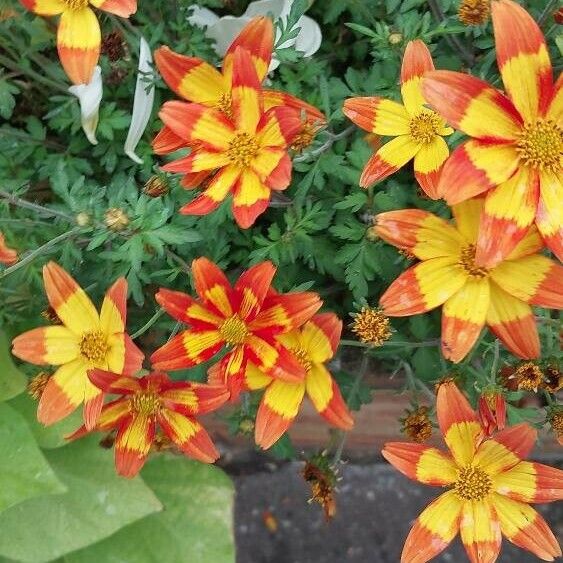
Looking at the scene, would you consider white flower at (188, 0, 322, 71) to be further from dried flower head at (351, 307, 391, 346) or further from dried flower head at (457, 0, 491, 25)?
dried flower head at (351, 307, 391, 346)

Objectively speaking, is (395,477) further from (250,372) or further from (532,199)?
(532,199)

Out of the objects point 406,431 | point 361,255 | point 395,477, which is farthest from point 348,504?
point 361,255

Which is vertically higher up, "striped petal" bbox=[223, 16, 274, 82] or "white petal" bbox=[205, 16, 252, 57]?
"striped petal" bbox=[223, 16, 274, 82]

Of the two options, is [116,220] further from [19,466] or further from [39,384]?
[19,466]

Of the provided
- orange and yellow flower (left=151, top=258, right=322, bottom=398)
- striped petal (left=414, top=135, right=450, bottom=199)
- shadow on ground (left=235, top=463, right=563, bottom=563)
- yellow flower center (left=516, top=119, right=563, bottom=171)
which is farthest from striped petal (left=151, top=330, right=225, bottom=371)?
shadow on ground (left=235, top=463, right=563, bottom=563)

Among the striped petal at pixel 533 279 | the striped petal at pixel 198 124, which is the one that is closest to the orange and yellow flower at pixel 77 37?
the striped petal at pixel 198 124
